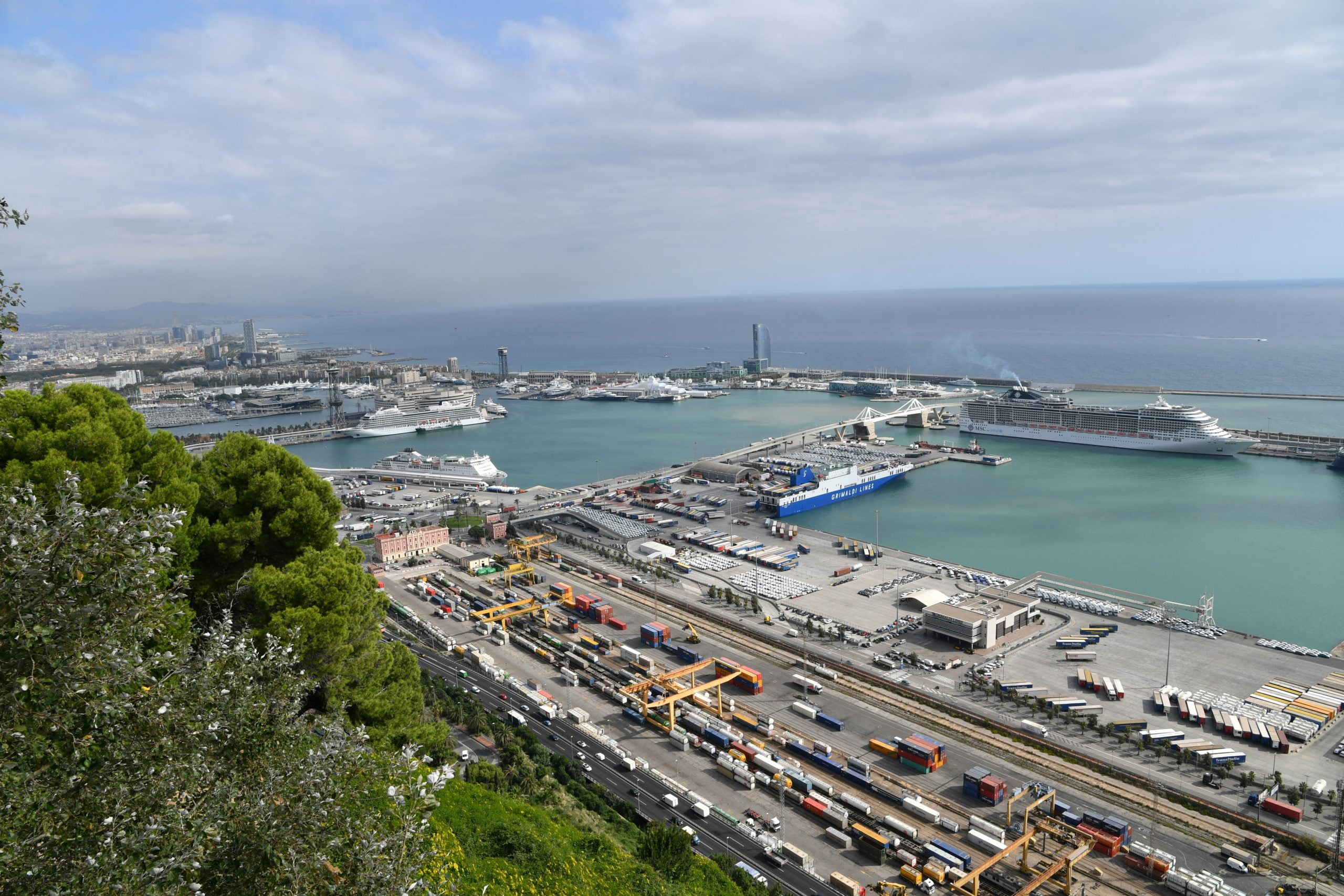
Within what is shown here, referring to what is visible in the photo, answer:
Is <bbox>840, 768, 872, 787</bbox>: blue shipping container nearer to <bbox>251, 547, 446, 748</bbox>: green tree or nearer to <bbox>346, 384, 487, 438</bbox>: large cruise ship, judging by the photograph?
<bbox>251, 547, 446, 748</bbox>: green tree

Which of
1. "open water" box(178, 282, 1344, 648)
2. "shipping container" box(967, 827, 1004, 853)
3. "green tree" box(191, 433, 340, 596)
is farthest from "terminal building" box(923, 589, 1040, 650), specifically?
"green tree" box(191, 433, 340, 596)

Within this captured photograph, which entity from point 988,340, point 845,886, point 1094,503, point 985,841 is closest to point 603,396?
point 1094,503

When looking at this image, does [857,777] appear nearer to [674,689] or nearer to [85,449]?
[674,689]

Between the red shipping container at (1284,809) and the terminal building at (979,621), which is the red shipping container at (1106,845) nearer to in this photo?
the red shipping container at (1284,809)

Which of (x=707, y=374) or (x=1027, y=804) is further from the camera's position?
(x=707, y=374)

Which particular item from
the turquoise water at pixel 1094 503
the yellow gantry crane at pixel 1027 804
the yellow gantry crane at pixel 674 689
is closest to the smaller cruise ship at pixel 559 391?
the turquoise water at pixel 1094 503

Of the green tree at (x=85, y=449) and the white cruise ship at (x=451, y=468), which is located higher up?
the green tree at (x=85, y=449)
